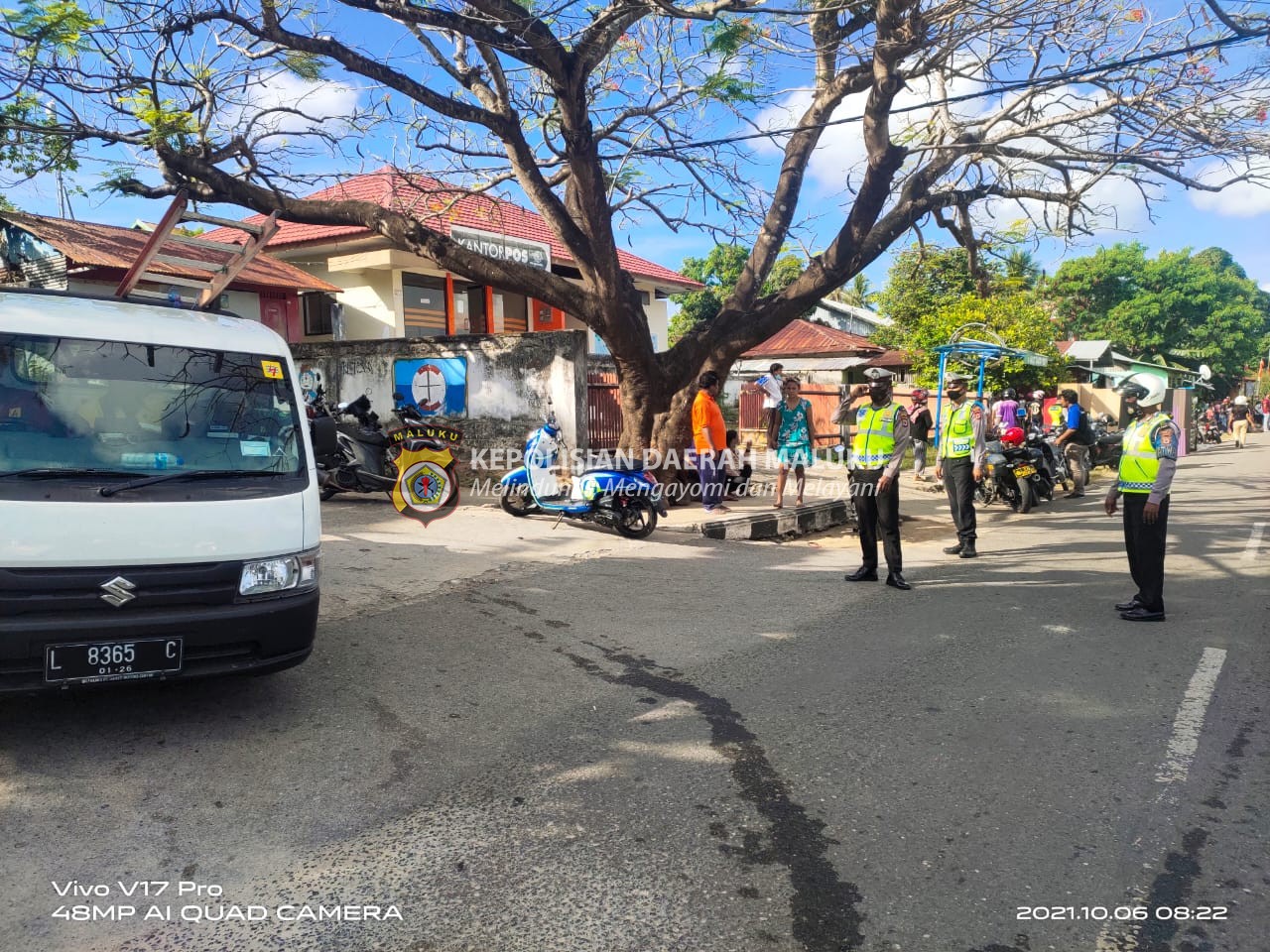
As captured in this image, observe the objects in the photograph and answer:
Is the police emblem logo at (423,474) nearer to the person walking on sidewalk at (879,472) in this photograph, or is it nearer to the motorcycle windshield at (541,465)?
the motorcycle windshield at (541,465)

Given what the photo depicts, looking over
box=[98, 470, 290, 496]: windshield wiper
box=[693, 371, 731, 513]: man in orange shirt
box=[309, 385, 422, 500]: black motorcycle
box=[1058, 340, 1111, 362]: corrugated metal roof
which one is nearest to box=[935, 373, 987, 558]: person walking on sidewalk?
box=[693, 371, 731, 513]: man in orange shirt

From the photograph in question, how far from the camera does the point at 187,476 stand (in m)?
4.20

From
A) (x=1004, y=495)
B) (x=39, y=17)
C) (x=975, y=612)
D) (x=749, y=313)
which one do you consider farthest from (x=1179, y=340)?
(x=39, y=17)

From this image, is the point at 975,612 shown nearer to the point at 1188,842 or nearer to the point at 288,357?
the point at 1188,842

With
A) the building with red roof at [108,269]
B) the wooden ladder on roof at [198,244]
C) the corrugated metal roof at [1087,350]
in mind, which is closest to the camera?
the wooden ladder on roof at [198,244]

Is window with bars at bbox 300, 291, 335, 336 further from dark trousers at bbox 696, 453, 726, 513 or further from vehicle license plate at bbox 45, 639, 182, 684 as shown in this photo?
vehicle license plate at bbox 45, 639, 182, 684

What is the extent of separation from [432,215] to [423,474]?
452 cm

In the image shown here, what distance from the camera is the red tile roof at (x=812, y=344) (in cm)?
3216

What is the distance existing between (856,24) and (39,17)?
8704mm

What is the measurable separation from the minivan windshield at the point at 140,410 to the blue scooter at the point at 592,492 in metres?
5.04

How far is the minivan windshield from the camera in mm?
4043

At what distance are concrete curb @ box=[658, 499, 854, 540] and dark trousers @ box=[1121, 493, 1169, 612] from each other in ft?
14.9

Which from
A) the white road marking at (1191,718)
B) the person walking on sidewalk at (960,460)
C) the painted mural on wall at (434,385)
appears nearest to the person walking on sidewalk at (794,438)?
the person walking on sidewalk at (960,460)

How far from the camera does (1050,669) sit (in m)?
5.17
